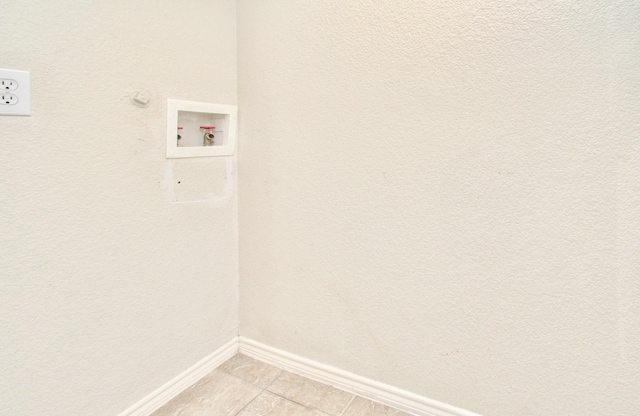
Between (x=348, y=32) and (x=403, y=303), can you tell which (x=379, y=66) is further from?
(x=403, y=303)

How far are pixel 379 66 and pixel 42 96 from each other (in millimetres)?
1041

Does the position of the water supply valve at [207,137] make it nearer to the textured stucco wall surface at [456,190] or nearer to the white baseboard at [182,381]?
the textured stucco wall surface at [456,190]

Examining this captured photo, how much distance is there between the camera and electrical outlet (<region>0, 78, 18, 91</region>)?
0.89 meters

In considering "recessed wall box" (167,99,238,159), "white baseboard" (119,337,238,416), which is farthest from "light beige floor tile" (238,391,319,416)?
"recessed wall box" (167,99,238,159)

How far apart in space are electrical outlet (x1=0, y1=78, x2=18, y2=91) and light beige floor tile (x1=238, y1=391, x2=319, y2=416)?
1262 millimetres

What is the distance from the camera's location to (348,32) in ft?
4.31

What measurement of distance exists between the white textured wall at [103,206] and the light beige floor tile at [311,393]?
0.39 metres

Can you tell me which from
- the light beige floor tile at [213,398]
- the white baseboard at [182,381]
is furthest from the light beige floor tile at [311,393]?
the white baseboard at [182,381]

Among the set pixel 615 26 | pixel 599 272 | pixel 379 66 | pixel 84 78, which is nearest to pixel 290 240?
pixel 379 66

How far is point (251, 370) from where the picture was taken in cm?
160

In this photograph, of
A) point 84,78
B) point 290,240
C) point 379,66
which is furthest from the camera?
point 290,240

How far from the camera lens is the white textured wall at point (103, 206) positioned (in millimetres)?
957

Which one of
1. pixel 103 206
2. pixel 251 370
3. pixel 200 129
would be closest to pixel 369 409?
pixel 251 370

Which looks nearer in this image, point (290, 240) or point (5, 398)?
point (5, 398)
